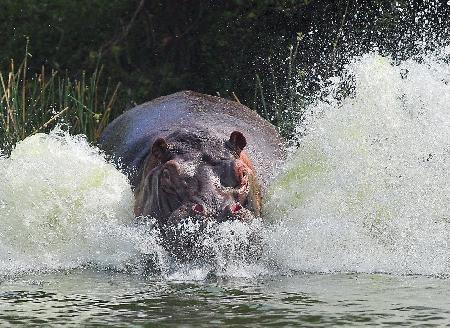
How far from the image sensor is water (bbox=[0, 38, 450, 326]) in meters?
5.01

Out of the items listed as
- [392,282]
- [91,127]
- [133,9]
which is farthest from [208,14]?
[392,282]

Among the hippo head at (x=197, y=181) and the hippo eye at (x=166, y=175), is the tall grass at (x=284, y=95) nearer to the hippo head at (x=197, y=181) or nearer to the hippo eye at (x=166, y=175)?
the hippo head at (x=197, y=181)

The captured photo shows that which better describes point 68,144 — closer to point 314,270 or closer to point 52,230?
point 52,230

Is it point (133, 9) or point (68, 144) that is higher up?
point (133, 9)

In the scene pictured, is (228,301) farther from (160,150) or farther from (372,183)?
(372,183)

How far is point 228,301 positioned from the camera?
5.20 metres

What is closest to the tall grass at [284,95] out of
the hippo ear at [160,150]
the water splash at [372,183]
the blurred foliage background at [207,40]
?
the blurred foliage background at [207,40]

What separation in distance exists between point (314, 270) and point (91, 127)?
15.4 feet

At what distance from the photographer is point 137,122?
8.95 meters

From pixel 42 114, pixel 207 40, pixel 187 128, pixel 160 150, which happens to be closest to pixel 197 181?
pixel 160 150

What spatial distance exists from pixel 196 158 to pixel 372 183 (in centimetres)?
127

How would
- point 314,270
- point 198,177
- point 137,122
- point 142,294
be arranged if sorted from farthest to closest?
point 137,122 → point 198,177 → point 314,270 → point 142,294

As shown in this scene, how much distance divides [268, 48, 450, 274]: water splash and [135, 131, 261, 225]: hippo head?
12.8 inches

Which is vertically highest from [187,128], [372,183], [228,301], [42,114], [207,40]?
[207,40]
